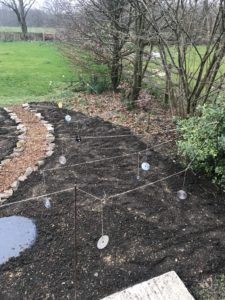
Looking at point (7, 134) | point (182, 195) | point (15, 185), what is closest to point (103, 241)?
point (182, 195)

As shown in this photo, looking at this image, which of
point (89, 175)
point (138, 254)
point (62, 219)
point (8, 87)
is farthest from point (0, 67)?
point (138, 254)

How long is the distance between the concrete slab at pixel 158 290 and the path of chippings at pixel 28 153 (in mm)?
2094

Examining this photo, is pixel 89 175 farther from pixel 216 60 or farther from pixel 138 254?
pixel 216 60

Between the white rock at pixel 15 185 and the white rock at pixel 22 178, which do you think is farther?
the white rock at pixel 22 178

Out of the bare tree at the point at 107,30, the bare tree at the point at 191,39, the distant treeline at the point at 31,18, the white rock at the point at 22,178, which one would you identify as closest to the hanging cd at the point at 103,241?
the white rock at the point at 22,178

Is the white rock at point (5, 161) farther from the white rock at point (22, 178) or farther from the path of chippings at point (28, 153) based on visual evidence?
the white rock at point (22, 178)

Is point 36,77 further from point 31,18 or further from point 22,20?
point 31,18

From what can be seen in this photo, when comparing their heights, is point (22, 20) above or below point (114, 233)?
above

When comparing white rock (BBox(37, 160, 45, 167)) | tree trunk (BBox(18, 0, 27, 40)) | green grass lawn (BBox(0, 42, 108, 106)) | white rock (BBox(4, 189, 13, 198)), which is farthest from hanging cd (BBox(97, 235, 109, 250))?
tree trunk (BBox(18, 0, 27, 40))

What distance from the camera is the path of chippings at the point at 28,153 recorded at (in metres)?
4.15

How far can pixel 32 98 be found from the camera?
7.96 metres

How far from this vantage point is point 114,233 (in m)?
3.03

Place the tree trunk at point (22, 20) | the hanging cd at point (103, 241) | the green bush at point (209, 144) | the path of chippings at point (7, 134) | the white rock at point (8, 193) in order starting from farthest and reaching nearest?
1. the tree trunk at point (22, 20)
2. the path of chippings at point (7, 134)
3. the white rock at point (8, 193)
4. the green bush at point (209, 144)
5. the hanging cd at point (103, 241)

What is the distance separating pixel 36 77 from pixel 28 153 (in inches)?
240
